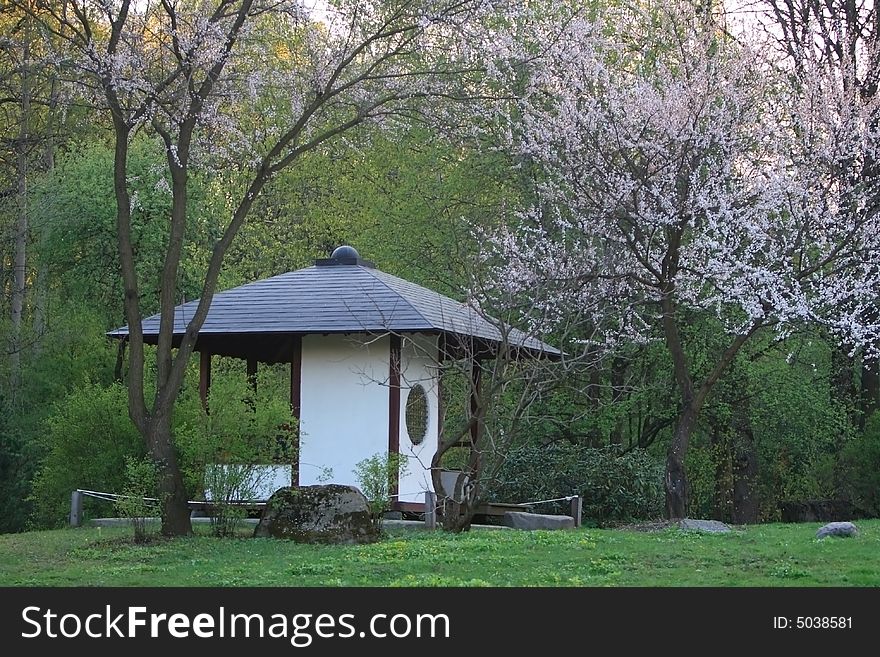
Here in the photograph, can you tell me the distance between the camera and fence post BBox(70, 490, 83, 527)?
15.1 metres

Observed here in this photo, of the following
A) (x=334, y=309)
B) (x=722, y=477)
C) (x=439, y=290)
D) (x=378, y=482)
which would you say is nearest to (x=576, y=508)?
(x=378, y=482)

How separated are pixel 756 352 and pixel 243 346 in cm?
933

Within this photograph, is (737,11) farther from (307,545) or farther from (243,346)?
(307,545)

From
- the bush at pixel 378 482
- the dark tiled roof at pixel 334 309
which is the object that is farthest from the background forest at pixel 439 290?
the bush at pixel 378 482

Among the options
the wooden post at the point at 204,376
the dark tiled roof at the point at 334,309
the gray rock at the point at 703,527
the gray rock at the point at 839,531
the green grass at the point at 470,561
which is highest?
the dark tiled roof at the point at 334,309

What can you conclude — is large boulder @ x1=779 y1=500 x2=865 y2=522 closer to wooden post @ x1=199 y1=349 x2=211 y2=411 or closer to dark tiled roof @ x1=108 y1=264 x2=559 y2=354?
dark tiled roof @ x1=108 y1=264 x2=559 y2=354

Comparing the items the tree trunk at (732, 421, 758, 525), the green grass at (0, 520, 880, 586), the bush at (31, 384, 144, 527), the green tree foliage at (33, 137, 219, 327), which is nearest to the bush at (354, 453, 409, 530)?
the green grass at (0, 520, 880, 586)

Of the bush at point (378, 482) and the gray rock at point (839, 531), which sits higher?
the bush at point (378, 482)

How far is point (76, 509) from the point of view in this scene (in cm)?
1514

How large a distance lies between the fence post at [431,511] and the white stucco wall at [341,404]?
126cm

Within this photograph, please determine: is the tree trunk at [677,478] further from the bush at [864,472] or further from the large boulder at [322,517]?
the large boulder at [322,517]

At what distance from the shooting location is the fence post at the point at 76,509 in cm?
1508

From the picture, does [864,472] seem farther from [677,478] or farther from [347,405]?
[347,405]

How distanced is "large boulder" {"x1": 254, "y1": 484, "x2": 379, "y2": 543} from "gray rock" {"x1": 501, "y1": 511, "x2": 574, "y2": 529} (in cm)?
324
